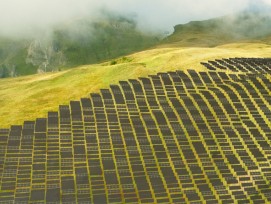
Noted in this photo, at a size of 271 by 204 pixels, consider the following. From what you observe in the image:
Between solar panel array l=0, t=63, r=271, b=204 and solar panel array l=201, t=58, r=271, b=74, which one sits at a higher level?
solar panel array l=201, t=58, r=271, b=74

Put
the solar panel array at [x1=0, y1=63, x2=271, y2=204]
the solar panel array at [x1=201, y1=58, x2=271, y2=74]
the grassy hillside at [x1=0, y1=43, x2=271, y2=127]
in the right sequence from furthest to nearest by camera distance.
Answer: the solar panel array at [x1=201, y1=58, x2=271, y2=74]
the grassy hillside at [x1=0, y1=43, x2=271, y2=127]
the solar panel array at [x1=0, y1=63, x2=271, y2=204]

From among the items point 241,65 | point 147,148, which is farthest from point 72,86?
point 241,65

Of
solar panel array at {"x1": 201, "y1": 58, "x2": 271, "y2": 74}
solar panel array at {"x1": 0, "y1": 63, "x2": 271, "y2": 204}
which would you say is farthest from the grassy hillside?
solar panel array at {"x1": 0, "y1": 63, "x2": 271, "y2": 204}

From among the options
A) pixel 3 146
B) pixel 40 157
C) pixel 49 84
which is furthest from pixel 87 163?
pixel 49 84

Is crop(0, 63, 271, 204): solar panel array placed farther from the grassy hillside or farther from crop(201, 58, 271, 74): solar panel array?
crop(201, 58, 271, 74): solar panel array

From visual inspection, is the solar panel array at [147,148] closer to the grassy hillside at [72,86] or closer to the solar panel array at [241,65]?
the grassy hillside at [72,86]

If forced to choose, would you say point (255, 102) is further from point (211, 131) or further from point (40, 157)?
point (40, 157)

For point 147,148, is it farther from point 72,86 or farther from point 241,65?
point 241,65
